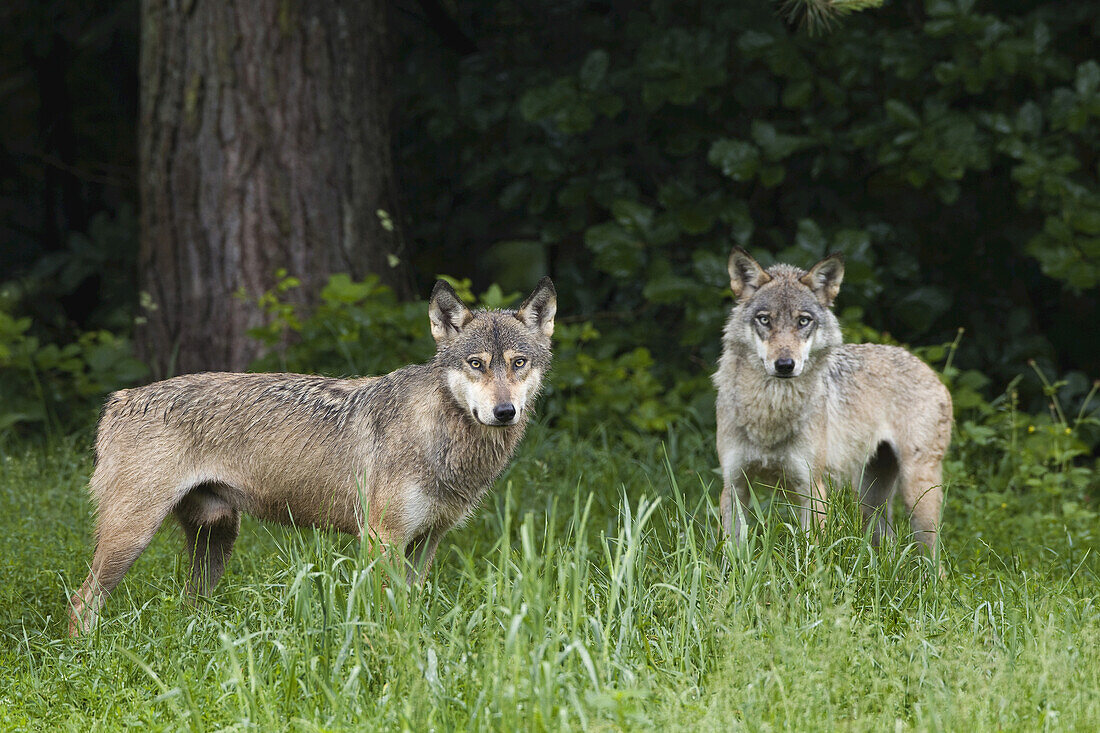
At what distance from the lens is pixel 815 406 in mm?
5121

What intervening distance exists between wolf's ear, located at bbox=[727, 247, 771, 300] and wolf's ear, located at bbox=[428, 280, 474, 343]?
147cm

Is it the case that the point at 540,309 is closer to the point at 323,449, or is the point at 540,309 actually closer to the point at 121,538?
the point at 323,449

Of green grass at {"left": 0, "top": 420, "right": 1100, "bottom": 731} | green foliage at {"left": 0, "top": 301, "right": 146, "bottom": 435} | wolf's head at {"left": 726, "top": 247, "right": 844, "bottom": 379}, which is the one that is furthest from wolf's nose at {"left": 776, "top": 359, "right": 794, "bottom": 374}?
green foliage at {"left": 0, "top": 301, "right": 146, "bottom": 435}

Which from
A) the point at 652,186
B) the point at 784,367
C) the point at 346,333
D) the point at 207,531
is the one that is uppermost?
the point at 652,186

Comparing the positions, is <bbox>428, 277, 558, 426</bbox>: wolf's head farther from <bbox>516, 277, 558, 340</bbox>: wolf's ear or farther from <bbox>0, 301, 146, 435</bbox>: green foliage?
<bbox>0, 301, 146, 435</bbox>: green foliage

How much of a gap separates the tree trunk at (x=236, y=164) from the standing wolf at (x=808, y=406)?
11.0 ft

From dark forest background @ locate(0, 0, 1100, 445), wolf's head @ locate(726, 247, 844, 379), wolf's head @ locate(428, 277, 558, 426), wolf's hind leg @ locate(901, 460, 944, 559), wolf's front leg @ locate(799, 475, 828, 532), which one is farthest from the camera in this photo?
dark forest background @ locate(0, 0, 1100, 445)

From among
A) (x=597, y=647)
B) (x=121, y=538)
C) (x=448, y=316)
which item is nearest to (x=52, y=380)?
(x=121, y=538)

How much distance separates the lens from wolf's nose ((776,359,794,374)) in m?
4.72

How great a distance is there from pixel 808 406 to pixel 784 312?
1.62 ft

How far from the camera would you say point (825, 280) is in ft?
17.2

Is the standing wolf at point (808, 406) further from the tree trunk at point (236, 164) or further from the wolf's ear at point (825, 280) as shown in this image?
the tree trunk at point (236, 164)

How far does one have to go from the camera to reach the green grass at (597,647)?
9.55 feet

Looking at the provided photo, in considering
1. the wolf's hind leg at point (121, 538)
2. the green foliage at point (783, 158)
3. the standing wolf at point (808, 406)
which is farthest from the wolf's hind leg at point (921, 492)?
the wolf's hind leg at point (121, 538)
